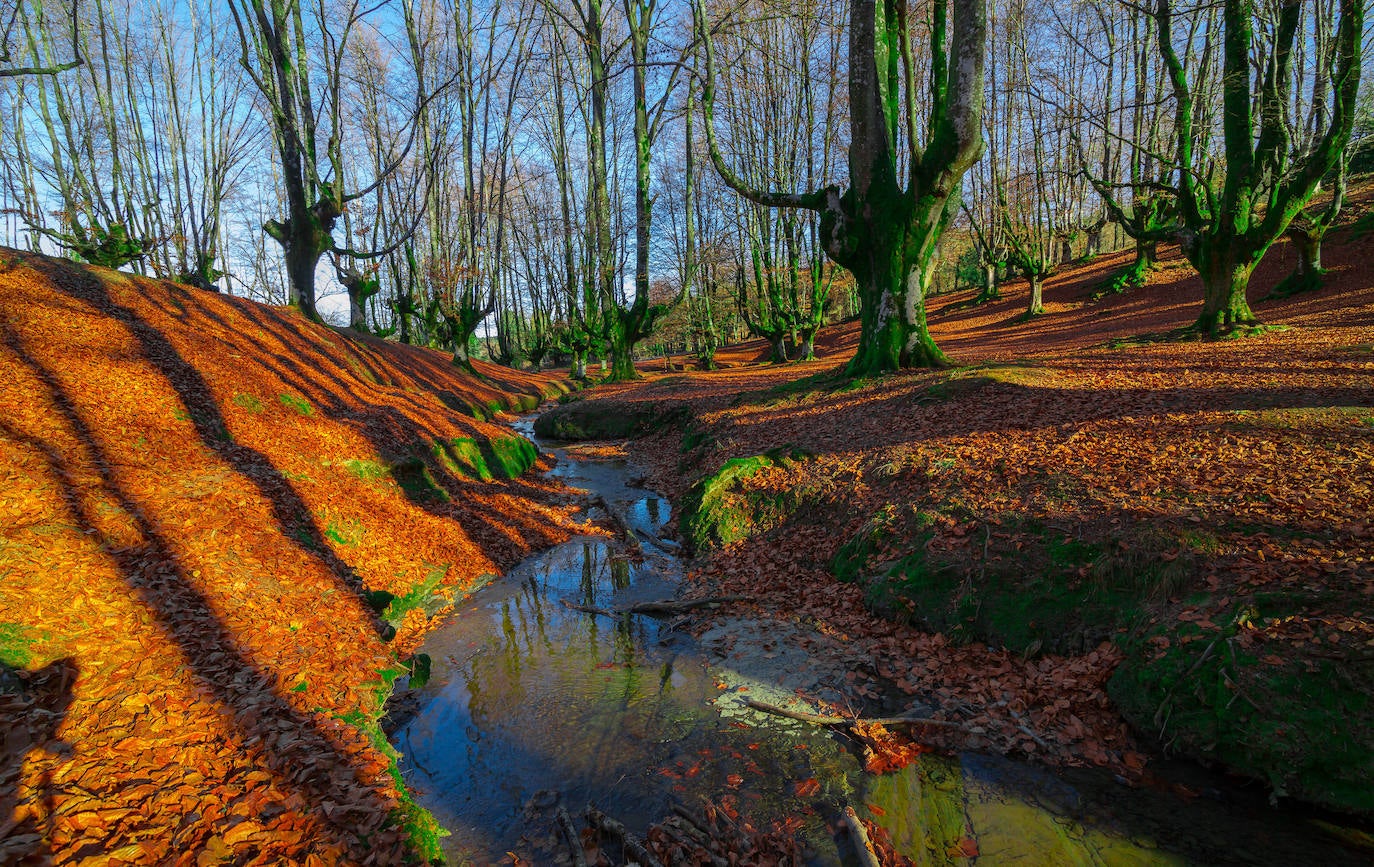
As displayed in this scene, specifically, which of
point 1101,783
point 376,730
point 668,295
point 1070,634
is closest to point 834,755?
point 1101,783

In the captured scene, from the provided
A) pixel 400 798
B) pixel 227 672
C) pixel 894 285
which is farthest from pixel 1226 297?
pixel 227 672

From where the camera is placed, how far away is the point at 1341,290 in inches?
576

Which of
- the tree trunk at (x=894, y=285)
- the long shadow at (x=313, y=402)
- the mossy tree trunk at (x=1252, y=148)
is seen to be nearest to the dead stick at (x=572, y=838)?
the long shadow at (x=313, y=402)

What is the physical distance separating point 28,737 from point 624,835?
297 cm

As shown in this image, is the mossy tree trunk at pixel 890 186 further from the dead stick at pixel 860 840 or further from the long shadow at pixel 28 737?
the long shadow at pixel 28 737

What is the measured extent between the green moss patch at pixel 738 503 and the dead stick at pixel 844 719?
3173mm

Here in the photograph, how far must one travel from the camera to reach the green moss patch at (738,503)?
287 inches

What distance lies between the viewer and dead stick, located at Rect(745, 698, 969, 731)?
3.78 m

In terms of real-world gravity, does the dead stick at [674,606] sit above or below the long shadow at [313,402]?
below

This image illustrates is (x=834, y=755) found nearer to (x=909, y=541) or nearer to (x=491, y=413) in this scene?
(x=909, y=541)

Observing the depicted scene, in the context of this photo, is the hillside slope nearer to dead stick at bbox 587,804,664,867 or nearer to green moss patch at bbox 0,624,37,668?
green moss patch at bbox 0,624,37,668

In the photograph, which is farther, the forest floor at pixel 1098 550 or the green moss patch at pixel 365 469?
the green moss patch at pixel 365 469

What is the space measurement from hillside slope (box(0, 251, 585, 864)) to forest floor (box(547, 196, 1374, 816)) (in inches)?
126

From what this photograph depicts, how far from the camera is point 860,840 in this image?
2.95 meters
